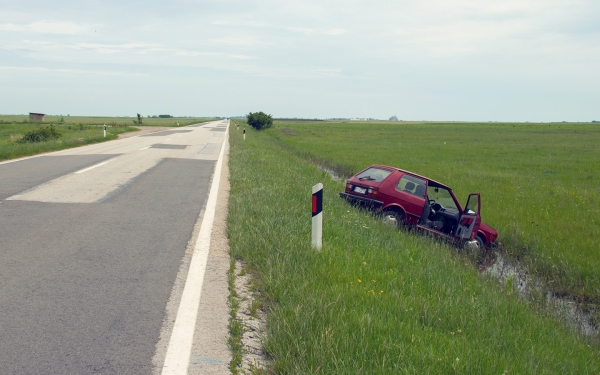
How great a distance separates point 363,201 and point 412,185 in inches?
42.2

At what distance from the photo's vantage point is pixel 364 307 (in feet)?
14.2

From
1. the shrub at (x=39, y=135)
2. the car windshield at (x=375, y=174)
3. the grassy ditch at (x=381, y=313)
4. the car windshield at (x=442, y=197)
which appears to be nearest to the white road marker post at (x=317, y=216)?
the grassy ditch at (x=381, y=313)

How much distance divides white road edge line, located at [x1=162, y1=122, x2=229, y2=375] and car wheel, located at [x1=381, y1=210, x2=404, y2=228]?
4.17 m

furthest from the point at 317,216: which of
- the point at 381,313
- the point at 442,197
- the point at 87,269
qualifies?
the point at 442,197

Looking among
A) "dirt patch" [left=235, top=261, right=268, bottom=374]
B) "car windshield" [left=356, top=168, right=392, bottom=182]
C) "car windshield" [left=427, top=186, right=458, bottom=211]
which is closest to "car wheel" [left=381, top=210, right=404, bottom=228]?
"car windshield" [left=356, top=168, right=392, bottom=182]

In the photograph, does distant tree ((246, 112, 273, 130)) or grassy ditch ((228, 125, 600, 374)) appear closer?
grassy ditch ((228, 125, 600, 374))

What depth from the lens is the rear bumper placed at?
10461mm

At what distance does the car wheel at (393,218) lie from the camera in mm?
10172

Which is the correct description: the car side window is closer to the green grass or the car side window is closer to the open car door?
the open car door

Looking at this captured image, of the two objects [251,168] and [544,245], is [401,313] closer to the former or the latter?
Result: [544,245]

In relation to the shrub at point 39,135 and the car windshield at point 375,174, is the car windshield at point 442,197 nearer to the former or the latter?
the car windshield at point 375,174

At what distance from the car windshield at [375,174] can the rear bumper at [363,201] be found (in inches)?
18.3

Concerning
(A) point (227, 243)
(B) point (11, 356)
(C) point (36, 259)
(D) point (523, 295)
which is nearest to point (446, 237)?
(D) point (523, 295)

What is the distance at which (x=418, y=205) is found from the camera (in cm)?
1027
